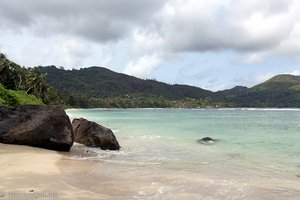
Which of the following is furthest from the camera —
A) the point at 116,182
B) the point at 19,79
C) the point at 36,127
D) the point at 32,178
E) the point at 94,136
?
the point at 19,79

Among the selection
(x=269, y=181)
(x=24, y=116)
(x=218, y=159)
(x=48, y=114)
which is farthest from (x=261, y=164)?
Result: (x=24, y=116)

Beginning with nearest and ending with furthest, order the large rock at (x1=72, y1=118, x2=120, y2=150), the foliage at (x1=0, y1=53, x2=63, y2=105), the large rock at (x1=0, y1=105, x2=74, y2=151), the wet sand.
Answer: the wet sand → the large rock at (x1=0, y1=105, x2=74, y2=151) → the large rock at (x1=72, y1=118, x2=120, y2=150) → the foliage at (x1=0, y1=53, x2=63, y2=105)

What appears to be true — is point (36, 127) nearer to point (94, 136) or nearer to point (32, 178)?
point (94, 136)

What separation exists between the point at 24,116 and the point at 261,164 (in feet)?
37.4

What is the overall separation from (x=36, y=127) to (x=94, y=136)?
15.1 feet

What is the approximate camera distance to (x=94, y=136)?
840 inches

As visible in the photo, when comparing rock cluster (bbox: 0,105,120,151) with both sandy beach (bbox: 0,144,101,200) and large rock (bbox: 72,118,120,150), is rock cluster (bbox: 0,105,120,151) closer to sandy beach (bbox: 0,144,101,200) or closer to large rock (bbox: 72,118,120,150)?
sandy beach (bbox: 0,144,101,200)

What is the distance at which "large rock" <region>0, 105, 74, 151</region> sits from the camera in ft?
57.0

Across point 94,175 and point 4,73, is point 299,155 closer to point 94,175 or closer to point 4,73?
point 94,175

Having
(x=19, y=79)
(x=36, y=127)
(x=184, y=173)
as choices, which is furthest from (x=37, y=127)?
(x=19, y=79)

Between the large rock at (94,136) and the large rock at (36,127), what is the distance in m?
2.99

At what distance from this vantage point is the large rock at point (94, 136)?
21.0m

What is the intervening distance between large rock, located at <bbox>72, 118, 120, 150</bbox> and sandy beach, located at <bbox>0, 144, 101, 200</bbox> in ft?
18.4

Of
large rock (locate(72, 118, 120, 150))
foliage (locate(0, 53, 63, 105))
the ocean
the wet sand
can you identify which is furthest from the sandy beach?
foliage (locate(0, 53, 63, 105))
